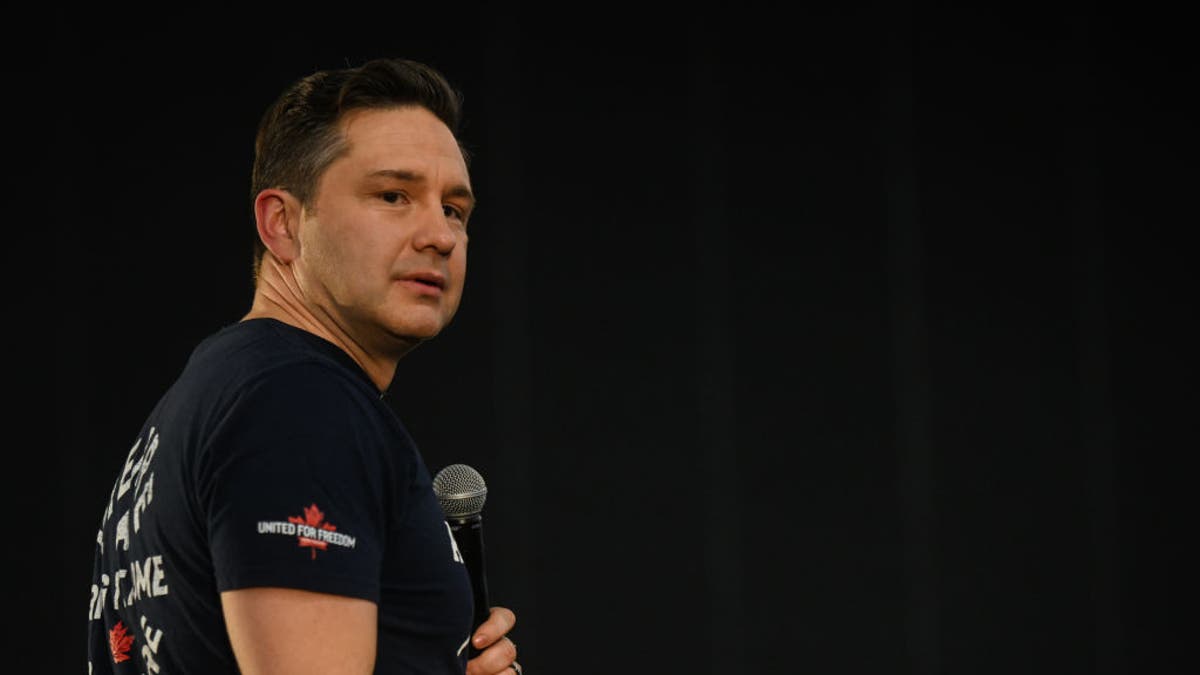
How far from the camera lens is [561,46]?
3258 mm

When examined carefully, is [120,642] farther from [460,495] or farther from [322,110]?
[322,110]

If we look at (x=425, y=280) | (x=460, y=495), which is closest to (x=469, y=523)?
(x=460, y=495)

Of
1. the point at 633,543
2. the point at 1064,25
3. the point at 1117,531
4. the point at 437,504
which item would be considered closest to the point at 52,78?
the point at 633,543

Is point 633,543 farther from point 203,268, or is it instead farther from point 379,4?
point 379,4

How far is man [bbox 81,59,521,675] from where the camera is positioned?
35.2 inches

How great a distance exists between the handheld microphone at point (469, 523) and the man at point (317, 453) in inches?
1.4

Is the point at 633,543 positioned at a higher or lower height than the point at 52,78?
lower

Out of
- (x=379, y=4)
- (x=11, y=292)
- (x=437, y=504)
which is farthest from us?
(x=379, y=4)

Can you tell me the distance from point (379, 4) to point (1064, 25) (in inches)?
72.9

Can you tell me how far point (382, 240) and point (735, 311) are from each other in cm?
209

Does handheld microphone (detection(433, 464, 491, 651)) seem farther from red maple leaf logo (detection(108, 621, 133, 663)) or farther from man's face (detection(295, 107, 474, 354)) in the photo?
red maple leaf logo (detection(108, 621, 133, 663))

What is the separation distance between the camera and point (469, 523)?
1264 millimetres

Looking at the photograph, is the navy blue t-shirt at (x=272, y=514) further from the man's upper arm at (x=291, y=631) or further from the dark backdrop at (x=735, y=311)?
the dark backdrop at (x=735, y=311)

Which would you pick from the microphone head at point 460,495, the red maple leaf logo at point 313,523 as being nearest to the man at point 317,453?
the red maple leaf logo at point 313,523
